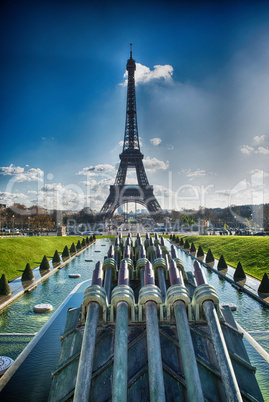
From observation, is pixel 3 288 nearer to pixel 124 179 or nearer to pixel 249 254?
pixel 249 254

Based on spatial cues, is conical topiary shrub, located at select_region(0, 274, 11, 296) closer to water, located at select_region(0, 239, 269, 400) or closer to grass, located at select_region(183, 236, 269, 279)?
water, located at select_region(0, 239, 269, 400)

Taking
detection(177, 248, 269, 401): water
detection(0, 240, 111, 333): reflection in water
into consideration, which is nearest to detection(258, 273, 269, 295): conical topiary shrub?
detection(177, 248, 269, 401): water

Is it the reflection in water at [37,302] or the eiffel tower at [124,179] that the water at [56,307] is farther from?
the eiffel tower at [124,179]

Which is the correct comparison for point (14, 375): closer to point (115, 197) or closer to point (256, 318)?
point (256, 318)

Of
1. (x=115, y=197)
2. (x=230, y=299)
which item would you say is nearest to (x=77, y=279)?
(x=230, y=299)

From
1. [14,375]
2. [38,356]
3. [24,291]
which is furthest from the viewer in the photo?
[24,291]

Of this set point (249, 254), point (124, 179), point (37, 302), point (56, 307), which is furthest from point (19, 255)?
point (124, 179)

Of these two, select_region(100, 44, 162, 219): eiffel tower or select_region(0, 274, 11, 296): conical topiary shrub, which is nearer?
select_region(0, 274, 11, 296): conical topiary shrub

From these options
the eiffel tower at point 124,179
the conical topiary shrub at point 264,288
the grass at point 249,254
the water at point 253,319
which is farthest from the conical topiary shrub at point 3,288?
the eiffel tower at point 124,179
